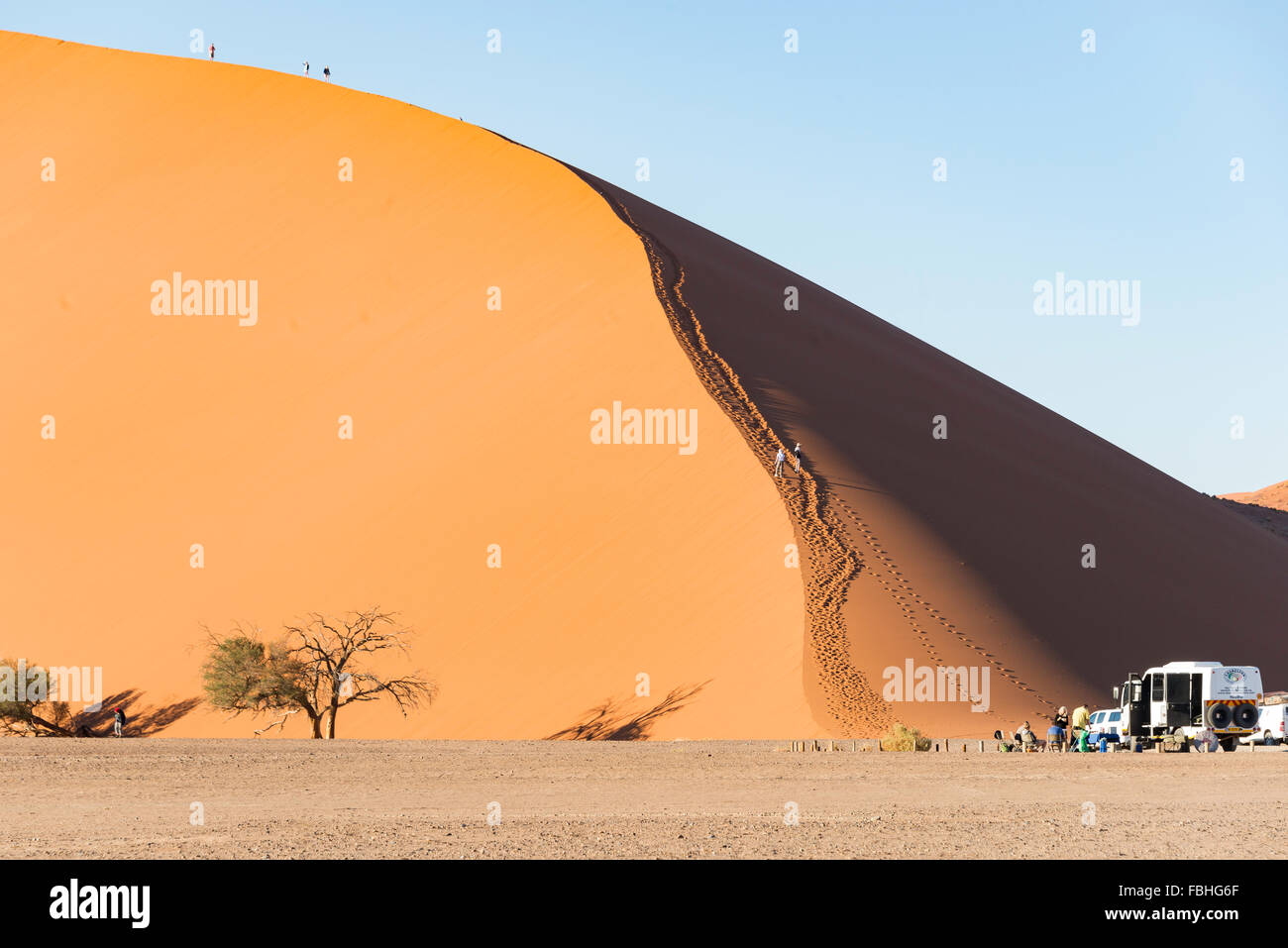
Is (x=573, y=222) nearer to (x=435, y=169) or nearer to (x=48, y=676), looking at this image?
(x=435, y=169)

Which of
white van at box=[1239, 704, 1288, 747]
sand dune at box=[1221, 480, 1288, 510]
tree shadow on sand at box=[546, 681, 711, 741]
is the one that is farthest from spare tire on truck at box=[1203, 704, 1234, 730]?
sand dune at box=[1221, 480, 1288, 510]

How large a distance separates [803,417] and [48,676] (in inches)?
656

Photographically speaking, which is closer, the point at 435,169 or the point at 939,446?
the point at 939,446

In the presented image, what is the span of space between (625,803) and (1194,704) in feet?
43.9

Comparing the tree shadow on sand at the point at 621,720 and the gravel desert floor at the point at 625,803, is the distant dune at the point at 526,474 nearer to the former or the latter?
the tree shadow on sand at the point at 621,720

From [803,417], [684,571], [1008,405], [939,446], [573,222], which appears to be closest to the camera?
[684,571]

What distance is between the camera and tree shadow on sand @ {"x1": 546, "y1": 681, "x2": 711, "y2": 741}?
24.2 meters

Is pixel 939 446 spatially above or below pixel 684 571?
above

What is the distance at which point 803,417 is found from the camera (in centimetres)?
3388

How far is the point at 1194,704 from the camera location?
76.2 ft

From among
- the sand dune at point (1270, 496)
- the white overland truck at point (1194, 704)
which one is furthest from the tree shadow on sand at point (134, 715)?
the sand dune at point (1270, 496)
